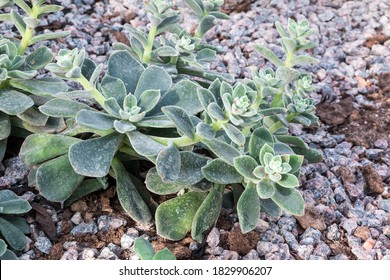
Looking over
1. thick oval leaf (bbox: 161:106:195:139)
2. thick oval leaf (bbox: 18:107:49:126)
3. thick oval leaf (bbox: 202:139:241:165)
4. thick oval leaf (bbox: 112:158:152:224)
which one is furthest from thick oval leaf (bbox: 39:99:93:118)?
thick oval leaf (bbox: 202:139:241:165)

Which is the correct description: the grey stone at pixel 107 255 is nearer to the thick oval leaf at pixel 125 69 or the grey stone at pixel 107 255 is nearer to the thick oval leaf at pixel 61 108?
the thick oval leaf at pixel 61 108

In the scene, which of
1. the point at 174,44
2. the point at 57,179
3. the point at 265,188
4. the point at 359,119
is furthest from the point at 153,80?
the point at 359,119

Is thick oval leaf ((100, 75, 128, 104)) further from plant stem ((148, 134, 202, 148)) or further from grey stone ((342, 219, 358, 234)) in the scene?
grey stone ((342, 219, 358, 234))

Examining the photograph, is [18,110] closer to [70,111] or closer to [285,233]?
[70,111]

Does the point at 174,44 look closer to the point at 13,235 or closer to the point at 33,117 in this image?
the point at 33,117

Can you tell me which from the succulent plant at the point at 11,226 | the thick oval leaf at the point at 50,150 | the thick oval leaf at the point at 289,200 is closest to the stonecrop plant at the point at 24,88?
the thick oval leaf at the point at 50,150

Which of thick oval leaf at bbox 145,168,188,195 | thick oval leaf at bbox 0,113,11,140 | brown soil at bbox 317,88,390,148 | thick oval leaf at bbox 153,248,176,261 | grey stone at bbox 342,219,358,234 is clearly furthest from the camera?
brown soil at bbox 317,88,390,148
